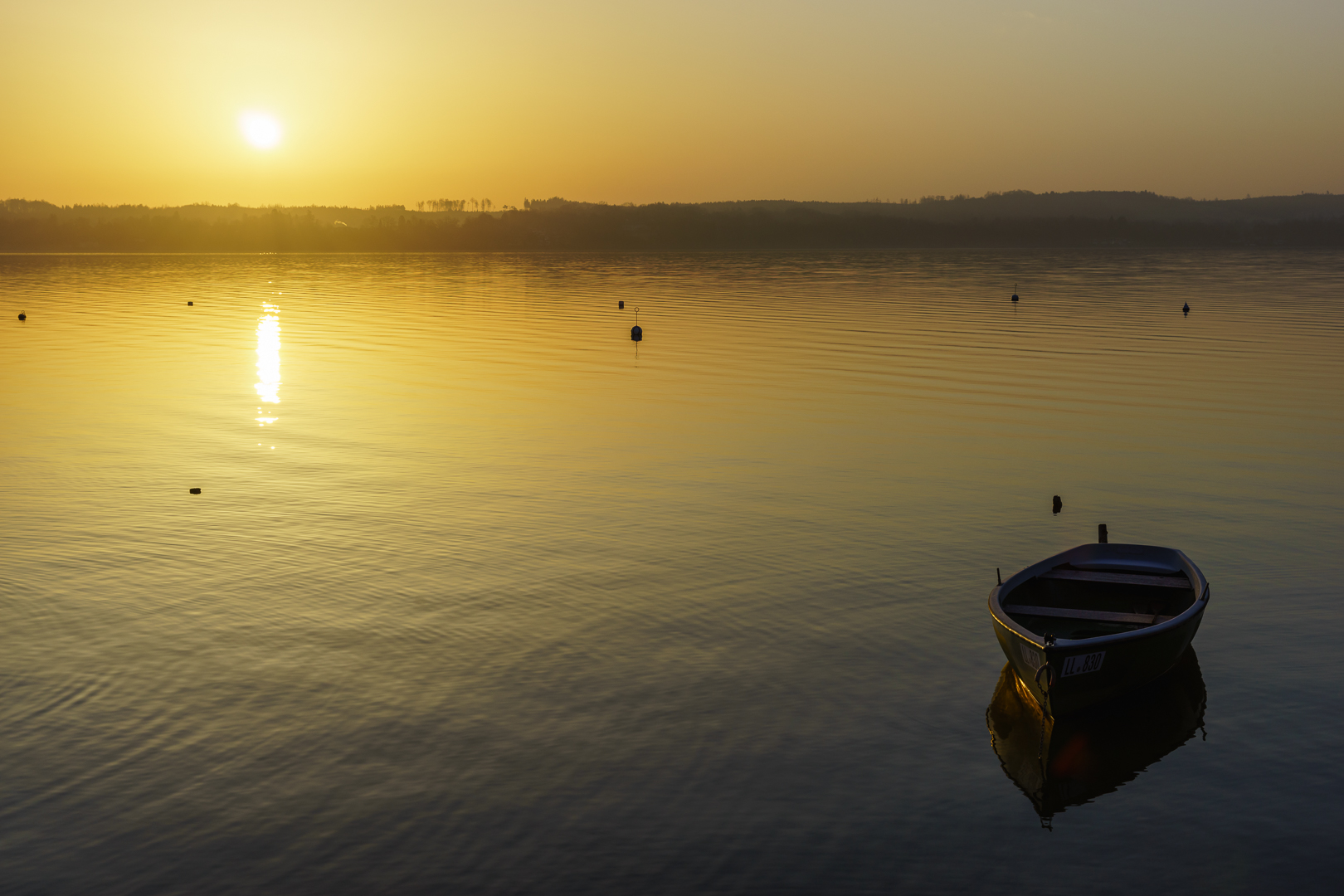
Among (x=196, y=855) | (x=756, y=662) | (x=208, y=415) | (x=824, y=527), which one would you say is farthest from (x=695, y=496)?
(x=208, y=415)

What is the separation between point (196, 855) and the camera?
42.3 feet

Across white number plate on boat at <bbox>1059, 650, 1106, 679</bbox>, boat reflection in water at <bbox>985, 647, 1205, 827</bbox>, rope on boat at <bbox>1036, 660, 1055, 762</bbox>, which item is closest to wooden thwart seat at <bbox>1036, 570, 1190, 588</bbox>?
boat reflection in water at <bbox>985, 647, 1205, 827</bbox>

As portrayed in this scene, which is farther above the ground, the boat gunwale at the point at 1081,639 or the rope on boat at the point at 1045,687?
the boat gunwale at the point at 1081,639

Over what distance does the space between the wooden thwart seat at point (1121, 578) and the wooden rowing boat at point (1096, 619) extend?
15 mm

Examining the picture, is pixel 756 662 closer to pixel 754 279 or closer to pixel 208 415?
pixel 208 415

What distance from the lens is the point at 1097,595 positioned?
2017 centimetres

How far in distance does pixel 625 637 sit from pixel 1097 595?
8886mm

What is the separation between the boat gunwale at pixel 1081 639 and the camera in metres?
16.0

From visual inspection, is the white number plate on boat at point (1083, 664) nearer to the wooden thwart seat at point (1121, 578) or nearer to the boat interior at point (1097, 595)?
the boat interior at point (1097, 595)

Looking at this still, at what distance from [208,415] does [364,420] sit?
289 inches

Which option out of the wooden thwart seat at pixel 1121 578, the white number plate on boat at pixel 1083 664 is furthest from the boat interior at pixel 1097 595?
the white number plate on boat at pixel 1083 664

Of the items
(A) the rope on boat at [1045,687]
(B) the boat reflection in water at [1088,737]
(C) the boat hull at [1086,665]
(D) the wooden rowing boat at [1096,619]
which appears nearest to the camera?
(B) the boat reflection in water at [1088,737]

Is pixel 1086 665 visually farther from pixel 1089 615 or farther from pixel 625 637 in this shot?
pixel 625 637

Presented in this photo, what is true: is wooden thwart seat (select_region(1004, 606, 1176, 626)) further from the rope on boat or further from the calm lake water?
the rope on boat
